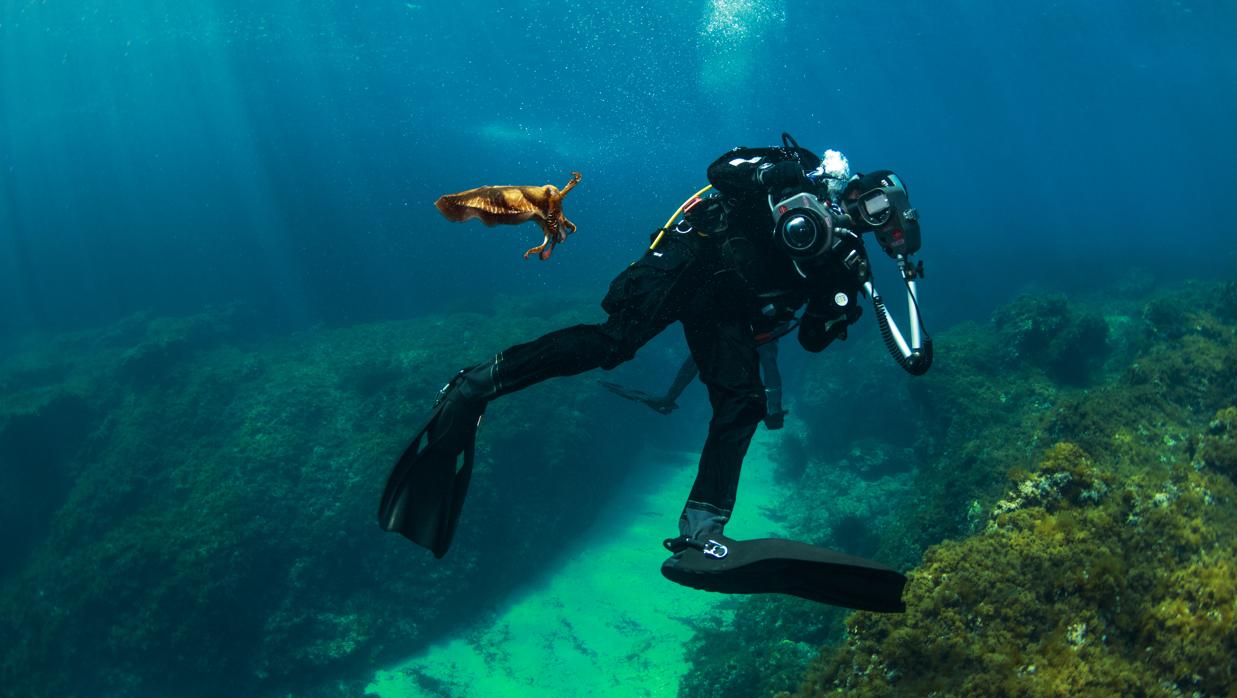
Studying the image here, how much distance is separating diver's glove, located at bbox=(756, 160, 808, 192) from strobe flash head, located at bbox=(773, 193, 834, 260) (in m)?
0.17

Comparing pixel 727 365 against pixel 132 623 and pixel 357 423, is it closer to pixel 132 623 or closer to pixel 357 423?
pixel 357 423

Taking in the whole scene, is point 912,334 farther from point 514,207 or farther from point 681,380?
point 681,380

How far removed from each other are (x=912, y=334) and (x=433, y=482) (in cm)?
286

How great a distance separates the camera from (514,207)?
335 cm

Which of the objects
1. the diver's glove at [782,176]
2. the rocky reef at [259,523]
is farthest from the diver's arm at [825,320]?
the rocky reef at [259,523]

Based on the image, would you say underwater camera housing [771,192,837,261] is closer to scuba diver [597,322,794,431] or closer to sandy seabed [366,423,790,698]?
scuba diver [597,322,794,431]

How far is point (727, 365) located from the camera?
137 inches

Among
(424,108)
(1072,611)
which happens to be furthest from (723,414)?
(424,108)

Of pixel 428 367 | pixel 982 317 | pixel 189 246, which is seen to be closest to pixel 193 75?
pixel 189 246

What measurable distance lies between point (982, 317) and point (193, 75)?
2521 inches

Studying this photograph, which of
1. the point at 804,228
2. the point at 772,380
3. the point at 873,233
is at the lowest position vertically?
the point at 804,228

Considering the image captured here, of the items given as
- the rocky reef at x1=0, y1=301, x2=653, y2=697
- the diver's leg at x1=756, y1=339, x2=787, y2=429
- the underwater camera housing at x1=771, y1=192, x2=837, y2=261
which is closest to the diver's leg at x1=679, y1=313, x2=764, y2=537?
the underwater camera housing at x1=771, y1=192, x2=837, y2=261

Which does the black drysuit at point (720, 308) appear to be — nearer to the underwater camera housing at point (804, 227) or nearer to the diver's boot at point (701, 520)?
the diver's boot at point (701, 520)

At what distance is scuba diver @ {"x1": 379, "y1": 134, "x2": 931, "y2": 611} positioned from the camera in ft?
10.8
